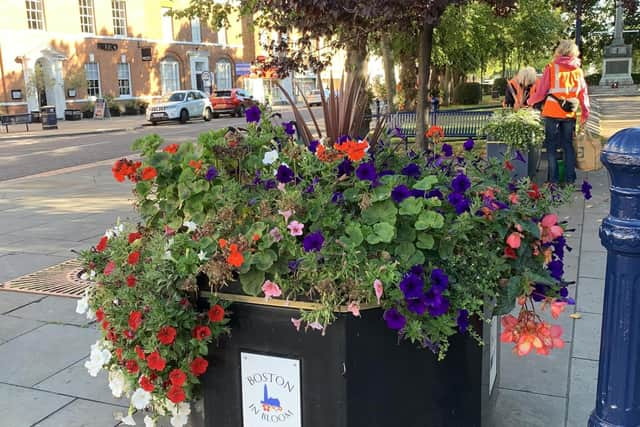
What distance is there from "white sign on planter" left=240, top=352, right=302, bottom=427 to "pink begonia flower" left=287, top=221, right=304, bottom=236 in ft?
1.59

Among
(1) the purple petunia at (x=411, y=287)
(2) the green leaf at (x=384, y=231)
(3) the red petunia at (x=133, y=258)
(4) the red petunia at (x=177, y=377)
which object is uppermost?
(2) the green leaf at (x=384, y=231)

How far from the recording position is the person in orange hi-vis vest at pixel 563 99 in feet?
26.3

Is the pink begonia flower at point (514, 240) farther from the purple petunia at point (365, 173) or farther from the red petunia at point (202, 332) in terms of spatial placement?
the red petunia at point (202, 332)

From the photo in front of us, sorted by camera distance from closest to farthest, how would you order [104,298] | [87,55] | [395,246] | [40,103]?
[395,246] < [104,298] < [40,103] < [87,55]

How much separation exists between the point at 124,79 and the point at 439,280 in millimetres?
39264

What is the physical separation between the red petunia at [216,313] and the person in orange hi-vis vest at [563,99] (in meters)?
6.84

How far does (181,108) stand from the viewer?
101 ft

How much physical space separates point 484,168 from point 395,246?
1.02 metres

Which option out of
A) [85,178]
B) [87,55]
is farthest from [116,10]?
[85,178]

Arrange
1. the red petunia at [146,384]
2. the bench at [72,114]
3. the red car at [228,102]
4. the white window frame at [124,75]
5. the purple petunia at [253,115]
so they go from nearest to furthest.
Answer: the red petunia at [146,384] < the purple petunia at [253,115] < the bench at [72,114] < the red car at [228,102] < the white window frame at [124,75]

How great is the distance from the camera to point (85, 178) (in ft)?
39.5

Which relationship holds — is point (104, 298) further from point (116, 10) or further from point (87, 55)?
point (116, 10)

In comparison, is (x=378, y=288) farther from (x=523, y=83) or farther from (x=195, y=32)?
(x=195, y=32)

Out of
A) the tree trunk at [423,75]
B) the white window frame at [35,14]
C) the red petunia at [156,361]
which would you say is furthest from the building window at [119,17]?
the red petunia at [156,361]
